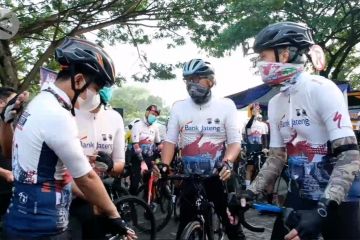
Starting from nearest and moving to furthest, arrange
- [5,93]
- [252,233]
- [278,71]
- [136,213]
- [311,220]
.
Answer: [311,220] < [278,71] < [5,93] < [136,213] < [252,233]

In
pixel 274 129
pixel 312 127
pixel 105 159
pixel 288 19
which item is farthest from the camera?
pixel 288 19

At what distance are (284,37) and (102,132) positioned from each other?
6.95 feet

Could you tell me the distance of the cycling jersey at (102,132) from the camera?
3.72 metres

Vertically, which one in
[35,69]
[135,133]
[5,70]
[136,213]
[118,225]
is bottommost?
[136,213]

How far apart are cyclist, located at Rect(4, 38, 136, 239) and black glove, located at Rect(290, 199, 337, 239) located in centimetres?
90

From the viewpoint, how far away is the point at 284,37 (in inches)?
97.6

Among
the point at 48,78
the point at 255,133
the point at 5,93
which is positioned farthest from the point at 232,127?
the point at 255,133

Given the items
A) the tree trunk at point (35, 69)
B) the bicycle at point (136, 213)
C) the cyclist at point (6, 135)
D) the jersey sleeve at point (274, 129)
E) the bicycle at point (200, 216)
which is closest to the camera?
the jersey sleeve at point (274, 129)

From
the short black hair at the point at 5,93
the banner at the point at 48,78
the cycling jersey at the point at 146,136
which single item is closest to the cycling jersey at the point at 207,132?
the banner at the point at 48,78

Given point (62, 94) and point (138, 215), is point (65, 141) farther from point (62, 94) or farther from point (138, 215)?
point (138, 215)

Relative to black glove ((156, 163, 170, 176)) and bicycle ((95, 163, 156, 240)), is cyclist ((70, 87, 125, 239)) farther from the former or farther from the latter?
bicycle ((95, 163, 156, 240))

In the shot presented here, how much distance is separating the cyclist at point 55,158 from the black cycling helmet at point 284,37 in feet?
3.10

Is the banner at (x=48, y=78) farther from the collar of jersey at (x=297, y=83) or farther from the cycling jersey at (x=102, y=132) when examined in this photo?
the collar of jersey at (x=297, y=83)

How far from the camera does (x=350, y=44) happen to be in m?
16.9
